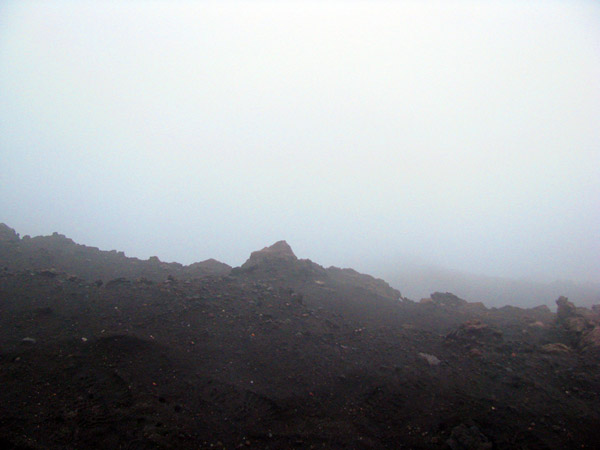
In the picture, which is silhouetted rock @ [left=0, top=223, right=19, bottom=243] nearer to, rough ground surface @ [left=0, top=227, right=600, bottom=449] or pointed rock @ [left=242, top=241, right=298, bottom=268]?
rough ground surface @ [left=0, top=227, right=600, bottom=449]

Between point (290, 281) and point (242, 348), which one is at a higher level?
point (290, 281)

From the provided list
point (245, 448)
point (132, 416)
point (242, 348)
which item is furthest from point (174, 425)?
point (242, 348)

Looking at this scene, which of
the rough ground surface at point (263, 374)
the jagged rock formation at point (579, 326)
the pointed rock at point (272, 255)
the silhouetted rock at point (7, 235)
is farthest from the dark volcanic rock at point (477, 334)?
the silhouetted rock at point (7, 235)

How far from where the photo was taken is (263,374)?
26.2ft

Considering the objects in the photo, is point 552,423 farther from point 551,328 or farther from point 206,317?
point 206,317

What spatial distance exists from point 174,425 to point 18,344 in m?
5.26

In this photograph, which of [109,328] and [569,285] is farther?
[569,285]

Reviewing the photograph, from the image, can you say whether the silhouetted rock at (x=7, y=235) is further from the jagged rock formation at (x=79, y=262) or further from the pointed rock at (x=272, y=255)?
the pointed rock at (x=272, y=255)

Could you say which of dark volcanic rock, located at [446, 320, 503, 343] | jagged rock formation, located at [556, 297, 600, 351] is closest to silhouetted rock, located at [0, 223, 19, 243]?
dark volcanic rock, located at [446, 320, 503, 343]

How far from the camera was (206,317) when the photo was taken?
10.6 meters

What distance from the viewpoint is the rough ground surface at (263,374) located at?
19.0ft

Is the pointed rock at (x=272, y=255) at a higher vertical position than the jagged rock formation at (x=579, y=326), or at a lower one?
higher

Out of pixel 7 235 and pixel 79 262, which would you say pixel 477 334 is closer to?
pixel 79 262

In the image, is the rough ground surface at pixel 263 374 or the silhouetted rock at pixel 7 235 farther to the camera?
the silhouetted rock at pixel 7 235
